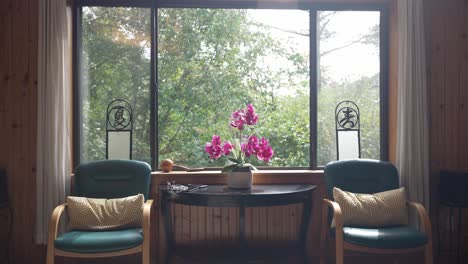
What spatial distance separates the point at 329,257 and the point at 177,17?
232 centimetres

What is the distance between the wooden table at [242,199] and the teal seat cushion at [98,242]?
0.40 m

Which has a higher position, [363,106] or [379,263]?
[363,106]

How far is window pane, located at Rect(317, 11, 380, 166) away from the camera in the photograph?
3707mm

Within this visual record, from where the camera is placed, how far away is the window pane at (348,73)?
12.2 ft

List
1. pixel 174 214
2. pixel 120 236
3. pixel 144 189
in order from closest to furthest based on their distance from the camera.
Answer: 1. pixel 120 236
2. pixel 144 189
3. pixel 174 214

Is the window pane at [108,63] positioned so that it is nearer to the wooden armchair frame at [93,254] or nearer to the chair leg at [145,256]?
the wooden armchair frame at [93,254]

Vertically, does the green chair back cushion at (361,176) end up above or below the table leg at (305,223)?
above

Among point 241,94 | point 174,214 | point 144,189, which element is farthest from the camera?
point 241,94

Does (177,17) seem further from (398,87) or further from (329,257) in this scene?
(329,257)

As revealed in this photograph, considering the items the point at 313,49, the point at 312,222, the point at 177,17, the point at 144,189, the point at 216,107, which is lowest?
the point at 312,222

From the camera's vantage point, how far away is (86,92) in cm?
361

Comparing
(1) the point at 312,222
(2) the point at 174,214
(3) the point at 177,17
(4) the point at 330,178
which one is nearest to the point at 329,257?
(1) the point at 312,222
